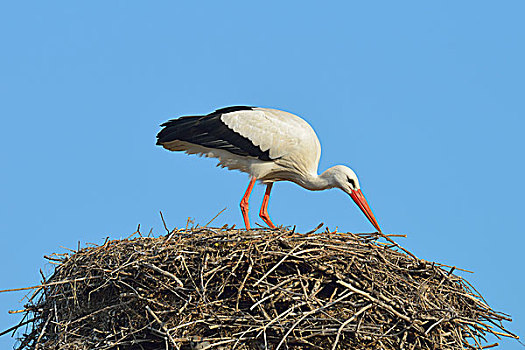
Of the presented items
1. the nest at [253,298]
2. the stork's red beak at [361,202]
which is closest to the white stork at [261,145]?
the stork's red beak at [361,202]

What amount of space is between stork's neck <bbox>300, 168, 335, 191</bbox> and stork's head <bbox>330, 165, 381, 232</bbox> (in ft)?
0.12

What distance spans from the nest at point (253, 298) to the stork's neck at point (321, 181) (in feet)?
6.84

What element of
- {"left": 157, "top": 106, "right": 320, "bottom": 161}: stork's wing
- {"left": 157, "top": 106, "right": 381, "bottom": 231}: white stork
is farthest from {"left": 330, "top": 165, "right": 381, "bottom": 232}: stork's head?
{"left": 157, "top": 106, "right": 320, "bottom": 161}: stork's wing

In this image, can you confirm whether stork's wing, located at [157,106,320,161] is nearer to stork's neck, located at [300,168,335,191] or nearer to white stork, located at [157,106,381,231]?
white stork, located at [157,106,381,231]

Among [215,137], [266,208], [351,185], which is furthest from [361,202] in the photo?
[215,137]

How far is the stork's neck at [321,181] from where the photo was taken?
25.9 feet

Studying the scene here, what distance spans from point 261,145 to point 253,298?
9.43 ft

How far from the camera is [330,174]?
7.89m

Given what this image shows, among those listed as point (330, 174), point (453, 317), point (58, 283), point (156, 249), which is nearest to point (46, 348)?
point (58, 283)

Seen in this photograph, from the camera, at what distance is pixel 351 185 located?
309 inches

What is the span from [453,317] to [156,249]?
213 cm

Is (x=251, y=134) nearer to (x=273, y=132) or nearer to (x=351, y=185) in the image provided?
(x=273, y=132)

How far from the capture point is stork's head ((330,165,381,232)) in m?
7.81

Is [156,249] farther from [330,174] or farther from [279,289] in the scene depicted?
[330,174]
